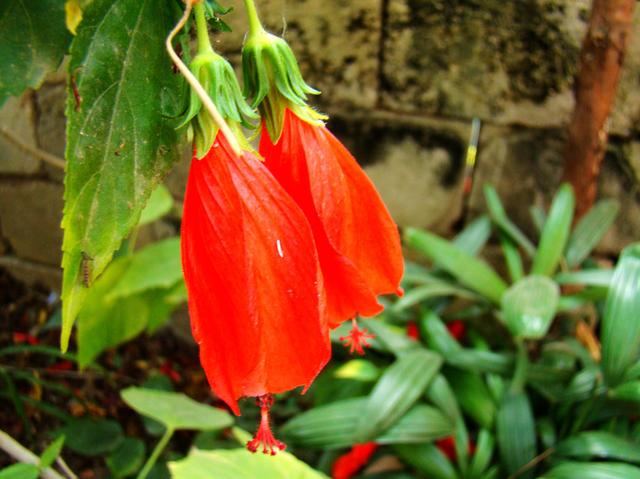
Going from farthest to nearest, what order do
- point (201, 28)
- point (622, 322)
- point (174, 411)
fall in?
point (622, 322), point (174, 411), point (201, 28)

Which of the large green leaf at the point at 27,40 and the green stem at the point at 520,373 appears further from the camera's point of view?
the green stem at the point at 520,373

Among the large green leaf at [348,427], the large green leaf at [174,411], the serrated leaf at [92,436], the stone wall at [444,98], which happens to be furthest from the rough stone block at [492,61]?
the serrated leaf at [92,436]

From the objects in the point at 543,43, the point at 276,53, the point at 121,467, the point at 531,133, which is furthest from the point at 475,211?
the point at 276,53

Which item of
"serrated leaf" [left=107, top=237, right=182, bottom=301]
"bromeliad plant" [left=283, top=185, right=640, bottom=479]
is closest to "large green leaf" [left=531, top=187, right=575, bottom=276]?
"bromeliad plant" [left=283, top=185, right=640, bottom=479]

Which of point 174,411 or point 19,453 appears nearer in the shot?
point 19,453

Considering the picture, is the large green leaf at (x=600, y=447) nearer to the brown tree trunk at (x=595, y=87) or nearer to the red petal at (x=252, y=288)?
the brown tree trunk at (x=595, y=87)

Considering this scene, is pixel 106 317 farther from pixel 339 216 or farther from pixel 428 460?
pixel 339 216

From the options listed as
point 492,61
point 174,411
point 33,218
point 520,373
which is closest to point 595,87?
point 492,61
